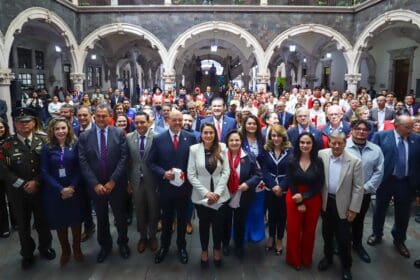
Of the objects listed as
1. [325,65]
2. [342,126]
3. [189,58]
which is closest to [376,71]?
[325,65]

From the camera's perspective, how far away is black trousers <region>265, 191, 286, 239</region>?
388cm

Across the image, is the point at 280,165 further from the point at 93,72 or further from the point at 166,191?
the point at 93,72

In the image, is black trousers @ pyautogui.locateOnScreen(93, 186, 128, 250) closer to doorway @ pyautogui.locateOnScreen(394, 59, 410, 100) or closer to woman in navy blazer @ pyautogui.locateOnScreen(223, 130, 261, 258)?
woman in navy blazer @ pyautogui.locateOnScreen(223, 130, 261, 258)

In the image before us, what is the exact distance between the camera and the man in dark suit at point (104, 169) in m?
3.61

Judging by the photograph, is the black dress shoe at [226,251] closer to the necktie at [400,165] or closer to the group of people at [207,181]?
the group of people at [207,181]

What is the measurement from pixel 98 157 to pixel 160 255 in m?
1.43

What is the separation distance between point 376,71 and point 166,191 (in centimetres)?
1737

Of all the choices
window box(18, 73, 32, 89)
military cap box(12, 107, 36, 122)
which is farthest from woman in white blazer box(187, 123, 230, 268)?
window box(18, 73, 32, 89)

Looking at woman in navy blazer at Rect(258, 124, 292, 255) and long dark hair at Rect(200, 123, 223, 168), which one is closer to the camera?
long dark hair at Rect(200, 123, 223, 168)

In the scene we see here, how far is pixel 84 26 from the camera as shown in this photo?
47.5 ft

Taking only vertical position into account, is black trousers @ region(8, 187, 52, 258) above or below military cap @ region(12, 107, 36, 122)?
below

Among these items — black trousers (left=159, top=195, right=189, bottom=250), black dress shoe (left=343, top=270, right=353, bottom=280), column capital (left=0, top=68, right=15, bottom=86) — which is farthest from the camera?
column capital (left=0, top=68, right=15, bottom=86)

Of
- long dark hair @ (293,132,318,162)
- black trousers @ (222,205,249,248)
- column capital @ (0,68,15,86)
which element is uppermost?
column capital @ (0,68,15,86)

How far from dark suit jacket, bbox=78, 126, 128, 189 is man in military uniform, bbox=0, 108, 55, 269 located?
59 cm
